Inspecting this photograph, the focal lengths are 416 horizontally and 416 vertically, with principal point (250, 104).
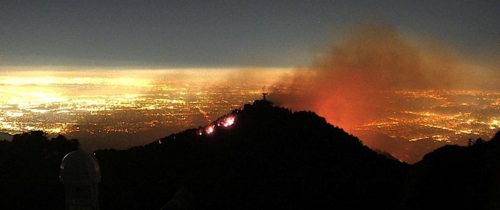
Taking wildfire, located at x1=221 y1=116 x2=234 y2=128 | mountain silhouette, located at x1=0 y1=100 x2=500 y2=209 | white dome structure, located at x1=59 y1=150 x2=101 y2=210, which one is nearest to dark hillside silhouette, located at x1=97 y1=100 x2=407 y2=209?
mountain silhouette, located at x1=0 y1=100 x2=500 y2=209

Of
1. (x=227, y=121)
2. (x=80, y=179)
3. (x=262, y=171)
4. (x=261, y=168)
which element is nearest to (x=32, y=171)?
(x=227, y=121)

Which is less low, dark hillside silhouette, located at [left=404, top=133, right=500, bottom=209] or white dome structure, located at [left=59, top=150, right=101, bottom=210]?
white dome structure, located at [left=59, top=150, right=101, bottom=210]

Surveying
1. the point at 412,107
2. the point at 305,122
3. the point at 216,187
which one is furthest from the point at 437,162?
the point at 412,107

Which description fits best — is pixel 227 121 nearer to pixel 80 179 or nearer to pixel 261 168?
pixel 261 168

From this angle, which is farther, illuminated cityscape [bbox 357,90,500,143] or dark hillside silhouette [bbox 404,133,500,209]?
illuminated cityscape [bbox 357,90,500,143]

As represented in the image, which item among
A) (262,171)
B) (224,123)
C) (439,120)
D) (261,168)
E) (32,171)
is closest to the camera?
(262,171)

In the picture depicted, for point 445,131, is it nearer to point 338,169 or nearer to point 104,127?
point 338,169

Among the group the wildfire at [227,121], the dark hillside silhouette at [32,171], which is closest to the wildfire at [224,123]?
the wildfire at [227,121]

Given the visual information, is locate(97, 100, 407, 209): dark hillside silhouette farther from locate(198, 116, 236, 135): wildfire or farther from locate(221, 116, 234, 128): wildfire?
locate(221, 116, 234, 128): wildfire

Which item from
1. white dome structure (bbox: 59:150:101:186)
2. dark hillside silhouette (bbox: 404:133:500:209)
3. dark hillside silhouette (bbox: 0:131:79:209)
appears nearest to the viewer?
white dome structure (bbox: 59:150:101:186)

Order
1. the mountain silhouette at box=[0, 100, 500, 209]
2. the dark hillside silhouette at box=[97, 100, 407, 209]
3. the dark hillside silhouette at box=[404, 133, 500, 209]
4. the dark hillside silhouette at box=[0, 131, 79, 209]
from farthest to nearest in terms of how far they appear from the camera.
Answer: the dark hillside silhouette at box=[0, 131, 79, 209]
the dark hillside silhouette at box=[97, 100, 407, 209]
the mountain silhouette at box=[0, 100, 500, 209]
the dark hillside silhouette at box=[404, 133, 500, 209]
